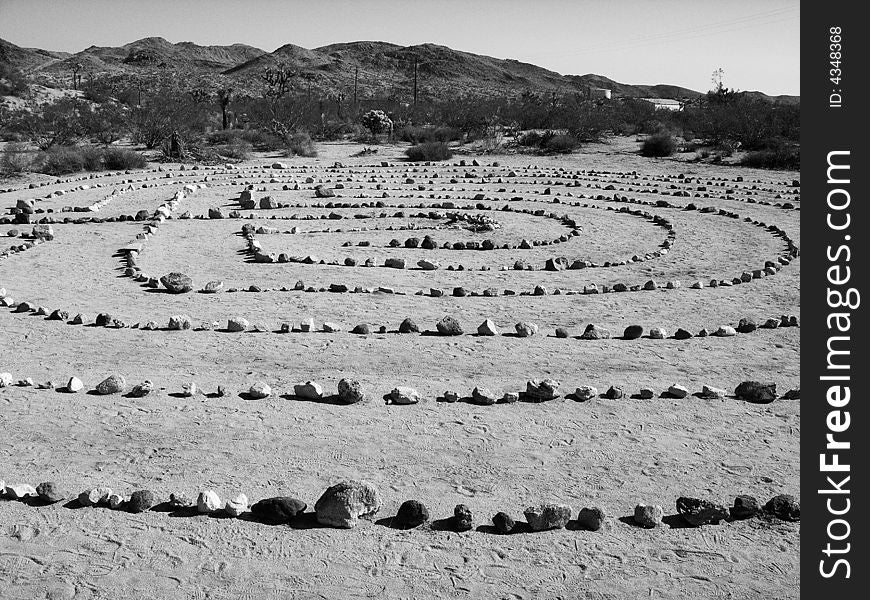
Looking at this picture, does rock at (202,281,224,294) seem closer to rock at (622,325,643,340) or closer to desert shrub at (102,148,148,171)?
rock at (622,325,643,340)

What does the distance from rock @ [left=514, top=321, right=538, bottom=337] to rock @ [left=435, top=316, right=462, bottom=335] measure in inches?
19.6

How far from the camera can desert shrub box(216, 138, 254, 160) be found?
23.6 metres

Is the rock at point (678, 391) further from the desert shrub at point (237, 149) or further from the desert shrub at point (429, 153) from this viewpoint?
the desert shrub at point (237, 149)

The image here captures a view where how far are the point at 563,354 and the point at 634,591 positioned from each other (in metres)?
3.32

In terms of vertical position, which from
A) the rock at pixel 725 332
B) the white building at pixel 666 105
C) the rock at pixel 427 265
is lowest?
the rock at pixel 725 332

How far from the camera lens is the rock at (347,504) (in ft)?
13.7

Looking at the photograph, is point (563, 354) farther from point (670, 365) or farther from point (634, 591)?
point (634, 591)

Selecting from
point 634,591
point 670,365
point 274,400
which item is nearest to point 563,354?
point 670,365

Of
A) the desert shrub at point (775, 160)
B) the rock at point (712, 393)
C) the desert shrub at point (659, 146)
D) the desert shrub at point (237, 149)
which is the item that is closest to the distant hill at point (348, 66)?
the desert shrub at point (237, 149)

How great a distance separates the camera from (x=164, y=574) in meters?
3.76

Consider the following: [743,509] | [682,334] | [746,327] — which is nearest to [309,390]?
[743,509]

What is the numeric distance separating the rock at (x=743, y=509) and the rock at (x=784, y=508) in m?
0.07

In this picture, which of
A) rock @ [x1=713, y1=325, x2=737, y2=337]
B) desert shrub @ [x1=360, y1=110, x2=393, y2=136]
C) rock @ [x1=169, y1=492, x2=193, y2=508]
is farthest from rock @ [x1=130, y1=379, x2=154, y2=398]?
desert shrub @ [x1=360, y1=110, x2=393, y2=136]

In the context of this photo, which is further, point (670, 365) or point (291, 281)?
point (291, 281)
